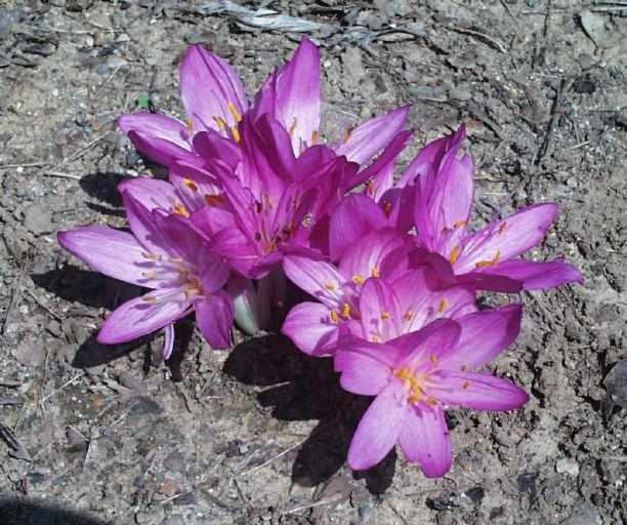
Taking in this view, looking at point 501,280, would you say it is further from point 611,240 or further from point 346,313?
point 611,240

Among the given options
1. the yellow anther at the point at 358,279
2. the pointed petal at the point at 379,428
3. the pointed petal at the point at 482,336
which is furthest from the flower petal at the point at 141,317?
the pointed petal at the point at 482,336

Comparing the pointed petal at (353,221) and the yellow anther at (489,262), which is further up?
the pointed petal at (353,221)

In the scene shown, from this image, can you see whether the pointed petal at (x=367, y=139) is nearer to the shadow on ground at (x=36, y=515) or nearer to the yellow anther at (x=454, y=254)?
the yellow anther at (x=454, y=254)

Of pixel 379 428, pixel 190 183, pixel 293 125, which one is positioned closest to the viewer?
pixel 379 428

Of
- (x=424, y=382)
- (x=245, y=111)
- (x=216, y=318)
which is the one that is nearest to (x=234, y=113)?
(x=245, y=111)

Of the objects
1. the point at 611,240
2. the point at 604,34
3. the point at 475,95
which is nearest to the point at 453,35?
the point at 475,95

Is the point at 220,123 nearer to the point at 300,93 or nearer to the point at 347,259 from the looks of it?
the point at 300,93
